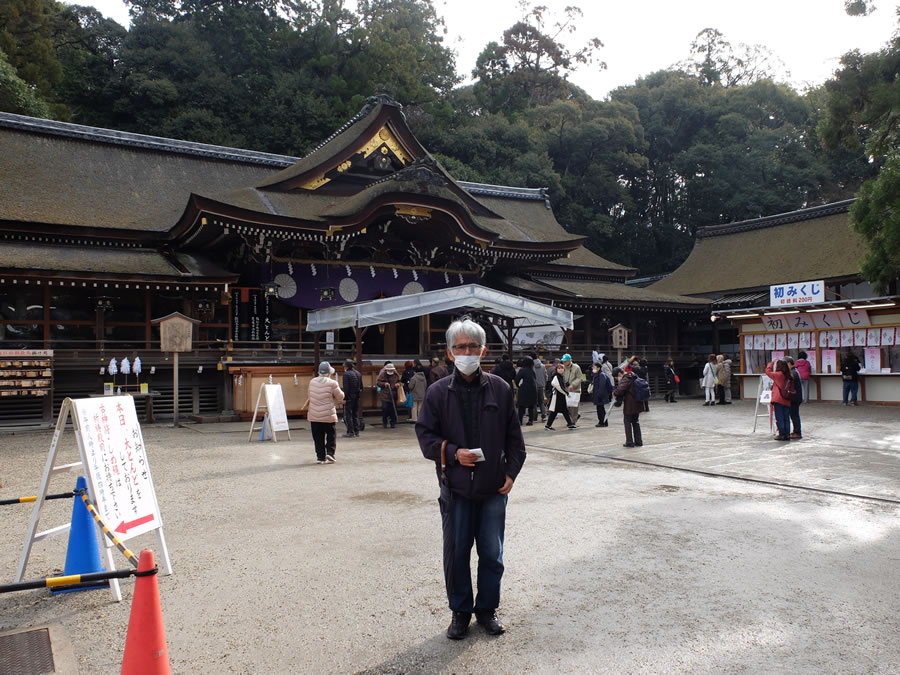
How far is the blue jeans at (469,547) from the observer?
3475mm

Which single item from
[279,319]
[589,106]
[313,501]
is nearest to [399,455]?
[313,501]

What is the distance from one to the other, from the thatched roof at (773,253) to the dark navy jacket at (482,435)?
2501 cm

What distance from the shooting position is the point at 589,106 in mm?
47844

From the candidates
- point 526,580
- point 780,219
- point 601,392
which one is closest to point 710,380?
point 601,392

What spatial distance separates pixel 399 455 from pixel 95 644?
21.5 ft

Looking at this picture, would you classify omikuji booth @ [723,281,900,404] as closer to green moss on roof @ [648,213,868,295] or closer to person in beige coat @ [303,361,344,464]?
green moss on roof @ [648,213,868,295]

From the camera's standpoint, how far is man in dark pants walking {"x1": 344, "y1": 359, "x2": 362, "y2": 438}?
12.1m

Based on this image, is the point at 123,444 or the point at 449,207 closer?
the point at 123,444

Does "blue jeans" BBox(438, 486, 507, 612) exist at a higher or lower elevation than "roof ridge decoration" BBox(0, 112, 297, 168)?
lower

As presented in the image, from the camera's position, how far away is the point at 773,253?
93.4ft

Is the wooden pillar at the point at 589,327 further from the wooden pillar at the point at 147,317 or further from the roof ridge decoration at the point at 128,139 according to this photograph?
the wooden pillar at the point at 147,317

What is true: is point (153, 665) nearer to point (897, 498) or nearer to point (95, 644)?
point (95, 644)

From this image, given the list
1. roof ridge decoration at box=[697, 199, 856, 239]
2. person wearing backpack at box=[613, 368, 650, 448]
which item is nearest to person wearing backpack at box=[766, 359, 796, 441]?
person wearing backpack at box=[613, 368, 650, 448]

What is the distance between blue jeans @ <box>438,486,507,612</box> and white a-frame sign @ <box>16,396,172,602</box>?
7.16 ft
